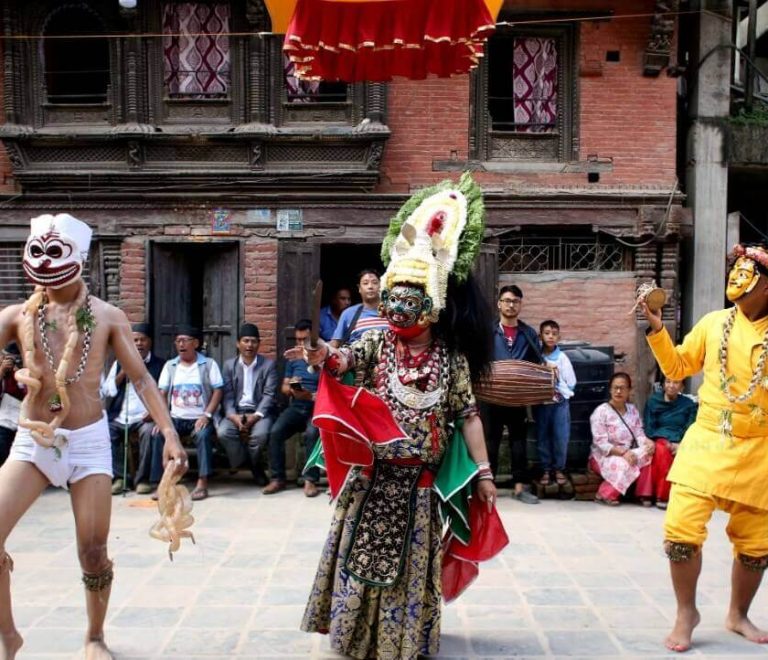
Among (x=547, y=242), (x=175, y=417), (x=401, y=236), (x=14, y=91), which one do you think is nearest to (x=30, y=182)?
(x=14, y=91)

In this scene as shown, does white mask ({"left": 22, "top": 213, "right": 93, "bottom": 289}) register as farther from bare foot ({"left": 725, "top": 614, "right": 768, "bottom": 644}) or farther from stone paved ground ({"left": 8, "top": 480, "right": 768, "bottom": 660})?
bare foot ({"left": 725, "top": 614, "right": 768, "bottom": 644})

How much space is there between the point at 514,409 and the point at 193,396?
3.26 metres

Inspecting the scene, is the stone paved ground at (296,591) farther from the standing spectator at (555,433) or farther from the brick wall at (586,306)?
the brick wall at (586,306)

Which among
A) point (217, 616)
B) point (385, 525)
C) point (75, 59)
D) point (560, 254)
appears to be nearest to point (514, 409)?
point (560, 254)

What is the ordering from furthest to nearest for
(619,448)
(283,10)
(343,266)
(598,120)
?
(343,266) < (598,120) < (619,448) < (283,10)

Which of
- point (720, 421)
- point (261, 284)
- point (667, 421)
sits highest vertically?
point (261, 284)

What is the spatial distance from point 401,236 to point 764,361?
201cm

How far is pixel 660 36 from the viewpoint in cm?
1024

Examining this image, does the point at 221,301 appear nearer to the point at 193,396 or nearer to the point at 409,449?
the point at 193,396

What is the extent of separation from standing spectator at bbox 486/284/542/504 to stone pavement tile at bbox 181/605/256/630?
3777 mm

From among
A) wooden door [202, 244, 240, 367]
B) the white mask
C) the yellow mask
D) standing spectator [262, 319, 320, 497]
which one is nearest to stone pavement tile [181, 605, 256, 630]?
the white mask

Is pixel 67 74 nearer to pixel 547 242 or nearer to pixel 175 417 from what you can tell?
pixel 175 417

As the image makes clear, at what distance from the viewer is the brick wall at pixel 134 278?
1034 centimetres

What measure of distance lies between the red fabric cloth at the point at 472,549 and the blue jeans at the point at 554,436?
13.5 ft
